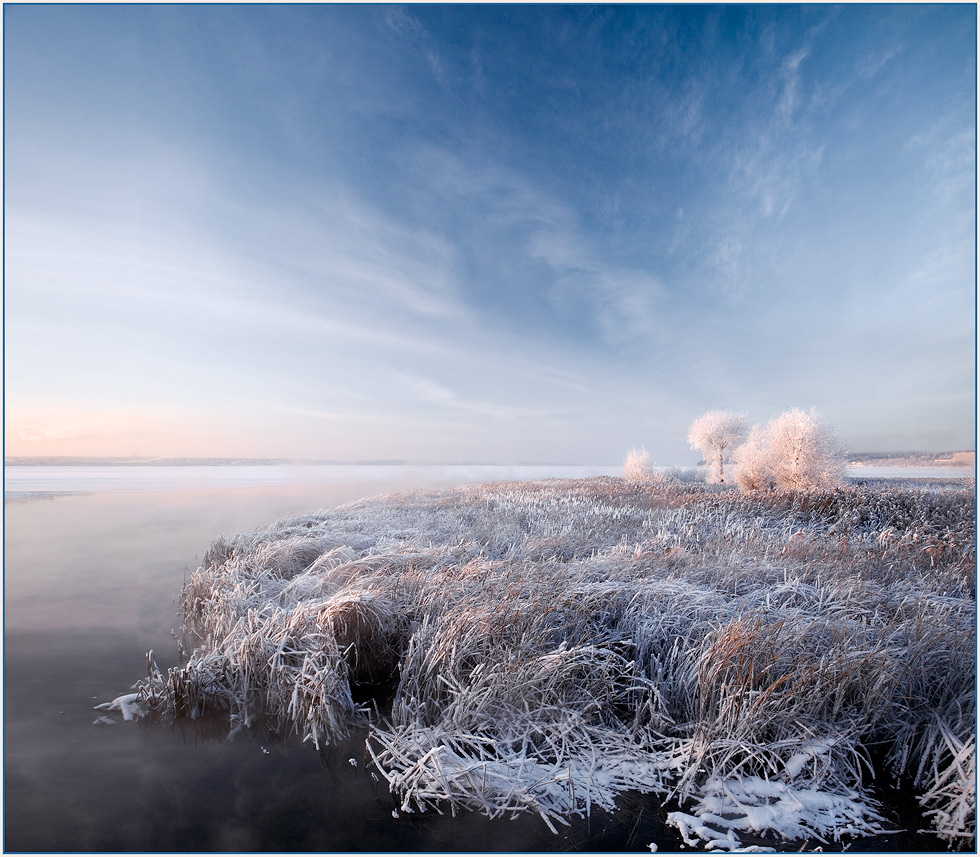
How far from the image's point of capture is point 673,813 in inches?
125

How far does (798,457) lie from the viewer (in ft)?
65.2

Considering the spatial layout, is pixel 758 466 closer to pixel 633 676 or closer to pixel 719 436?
pixel 719 436

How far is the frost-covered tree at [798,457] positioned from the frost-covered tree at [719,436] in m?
6.35

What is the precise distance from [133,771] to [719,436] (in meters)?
31.7

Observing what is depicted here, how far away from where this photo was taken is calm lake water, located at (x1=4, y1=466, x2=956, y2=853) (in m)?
3.12

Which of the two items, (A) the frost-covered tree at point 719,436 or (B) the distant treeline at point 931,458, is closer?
(B) the distant treeline at point 931,458

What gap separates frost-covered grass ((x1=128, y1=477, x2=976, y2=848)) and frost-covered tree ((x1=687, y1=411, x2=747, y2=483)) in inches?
853

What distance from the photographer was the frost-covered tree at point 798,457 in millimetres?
19781

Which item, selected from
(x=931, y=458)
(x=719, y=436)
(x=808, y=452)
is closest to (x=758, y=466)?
(x=808, y=452)

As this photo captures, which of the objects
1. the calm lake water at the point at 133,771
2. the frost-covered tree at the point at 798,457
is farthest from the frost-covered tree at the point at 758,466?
the calm lake water at the point at 133,771

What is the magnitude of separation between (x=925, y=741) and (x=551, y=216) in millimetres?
8619

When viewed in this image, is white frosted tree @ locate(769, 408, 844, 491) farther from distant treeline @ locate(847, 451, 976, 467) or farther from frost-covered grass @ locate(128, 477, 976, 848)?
distant treeline @ locate(847, 451, 976, 467)

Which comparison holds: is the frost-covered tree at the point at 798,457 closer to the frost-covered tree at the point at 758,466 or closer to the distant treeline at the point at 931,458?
the frost-covered tree at the point at 758,466

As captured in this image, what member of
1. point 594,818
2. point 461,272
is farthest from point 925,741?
point 461,272
